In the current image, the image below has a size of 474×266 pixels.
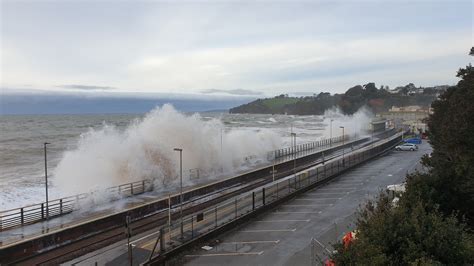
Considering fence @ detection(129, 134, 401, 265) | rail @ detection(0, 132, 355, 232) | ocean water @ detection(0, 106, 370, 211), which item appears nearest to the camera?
fence @ detection(129, 134, 401, 265)

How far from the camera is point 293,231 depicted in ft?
58.7

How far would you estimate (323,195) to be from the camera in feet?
85.0

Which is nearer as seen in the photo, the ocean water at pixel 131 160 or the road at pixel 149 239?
the road at pixel 149 239

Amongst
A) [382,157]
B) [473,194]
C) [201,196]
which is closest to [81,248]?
[201,196]

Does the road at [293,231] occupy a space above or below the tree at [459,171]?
below

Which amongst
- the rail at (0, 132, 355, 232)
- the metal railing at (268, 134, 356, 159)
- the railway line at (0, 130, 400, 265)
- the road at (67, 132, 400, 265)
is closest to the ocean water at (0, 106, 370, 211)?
the metal railing at (268, 134, 356, 159)

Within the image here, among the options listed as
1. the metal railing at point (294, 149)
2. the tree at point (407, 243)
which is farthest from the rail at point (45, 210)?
the metal railing at point (294, 149)

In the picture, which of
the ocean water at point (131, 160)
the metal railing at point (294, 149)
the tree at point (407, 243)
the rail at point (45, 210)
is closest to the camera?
the tree at point (407, 243)

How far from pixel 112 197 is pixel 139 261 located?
11255 mm

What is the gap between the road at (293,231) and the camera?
14.8 meters

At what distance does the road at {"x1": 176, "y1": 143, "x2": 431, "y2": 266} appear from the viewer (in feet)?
48.5

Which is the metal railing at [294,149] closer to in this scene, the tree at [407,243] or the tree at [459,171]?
the tree at [459,171]

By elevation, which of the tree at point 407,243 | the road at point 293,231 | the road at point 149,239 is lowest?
the road at point 293,231

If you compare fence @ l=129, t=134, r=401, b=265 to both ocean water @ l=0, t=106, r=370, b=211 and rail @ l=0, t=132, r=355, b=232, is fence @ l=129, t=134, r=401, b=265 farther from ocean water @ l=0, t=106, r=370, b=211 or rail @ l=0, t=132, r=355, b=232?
ocean water @ l=0, t=106, r=370, b=211
